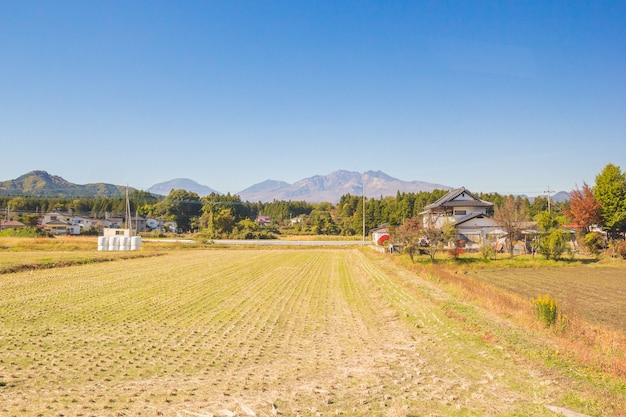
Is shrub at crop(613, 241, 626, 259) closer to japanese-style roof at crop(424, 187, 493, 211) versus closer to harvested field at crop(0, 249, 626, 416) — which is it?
japanese-style roof at crop(424, 187, 493, 211)

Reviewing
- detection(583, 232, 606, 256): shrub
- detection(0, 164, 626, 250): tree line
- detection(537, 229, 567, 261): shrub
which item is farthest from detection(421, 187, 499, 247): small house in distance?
detection(537, 229, 567, 261): shrub

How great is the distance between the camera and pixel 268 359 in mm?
8062

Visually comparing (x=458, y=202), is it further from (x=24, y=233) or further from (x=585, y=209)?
(x=24, y=233)

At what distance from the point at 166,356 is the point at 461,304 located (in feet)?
29.5

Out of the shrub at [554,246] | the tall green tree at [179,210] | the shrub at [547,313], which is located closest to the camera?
→ the shrub at [547,313]

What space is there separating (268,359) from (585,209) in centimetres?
4240

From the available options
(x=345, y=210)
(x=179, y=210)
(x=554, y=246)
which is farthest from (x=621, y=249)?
(x=179, y=210)

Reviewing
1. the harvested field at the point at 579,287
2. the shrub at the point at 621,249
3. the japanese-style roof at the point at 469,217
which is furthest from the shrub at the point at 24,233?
the shrub at the point at 621,249

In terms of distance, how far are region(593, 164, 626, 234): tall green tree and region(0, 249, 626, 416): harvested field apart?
3278cm

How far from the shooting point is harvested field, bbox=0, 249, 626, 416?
5.62 metres

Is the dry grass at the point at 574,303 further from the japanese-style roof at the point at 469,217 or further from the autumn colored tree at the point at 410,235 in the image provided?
the japanese-style roof at the point at 469,217

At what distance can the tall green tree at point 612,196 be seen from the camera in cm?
3853

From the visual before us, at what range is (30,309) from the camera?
12.1 meters

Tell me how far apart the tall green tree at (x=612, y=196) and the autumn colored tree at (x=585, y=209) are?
0.48 m
